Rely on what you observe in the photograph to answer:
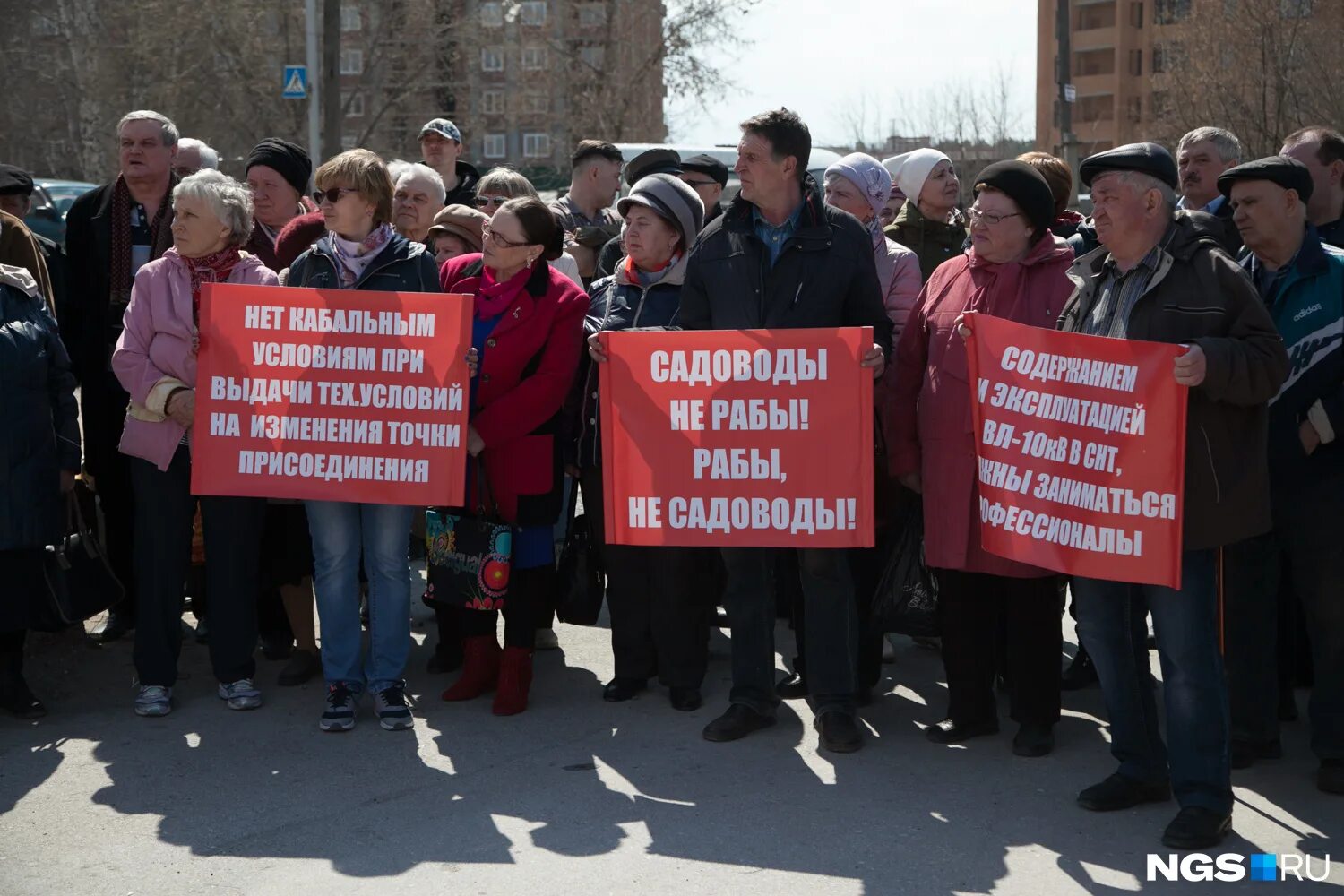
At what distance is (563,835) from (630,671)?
61.7 inches

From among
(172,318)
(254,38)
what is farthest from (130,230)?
(254,38)

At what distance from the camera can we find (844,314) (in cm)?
559

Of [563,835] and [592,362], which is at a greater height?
[592,362]

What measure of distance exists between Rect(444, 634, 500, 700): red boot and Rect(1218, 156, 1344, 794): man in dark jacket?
290 cm

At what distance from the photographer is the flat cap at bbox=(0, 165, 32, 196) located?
7.32 m

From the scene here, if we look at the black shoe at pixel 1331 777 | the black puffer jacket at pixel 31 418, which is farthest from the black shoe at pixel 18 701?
the black shoe at pixel 1331 777

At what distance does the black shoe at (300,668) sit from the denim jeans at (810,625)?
1.86 meters

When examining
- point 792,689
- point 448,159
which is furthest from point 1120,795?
point 448,159

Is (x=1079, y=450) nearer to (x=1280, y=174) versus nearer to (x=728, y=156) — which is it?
(x=1280, y=174)

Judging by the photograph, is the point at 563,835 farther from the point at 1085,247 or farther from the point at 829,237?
the point at 1085,247

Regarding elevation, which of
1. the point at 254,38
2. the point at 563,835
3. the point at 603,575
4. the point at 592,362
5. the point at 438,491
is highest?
the point at 254,38

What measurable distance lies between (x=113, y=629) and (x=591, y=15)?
34716 mm

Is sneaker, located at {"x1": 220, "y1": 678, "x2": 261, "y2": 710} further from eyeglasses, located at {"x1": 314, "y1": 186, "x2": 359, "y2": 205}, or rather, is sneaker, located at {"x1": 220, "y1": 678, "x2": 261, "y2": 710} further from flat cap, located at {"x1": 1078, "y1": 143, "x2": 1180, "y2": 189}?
flat cap, located at {"x1": 1078, "y1": 143, "x2": 1180, "y2": 189}

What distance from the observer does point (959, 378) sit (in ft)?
17.8
